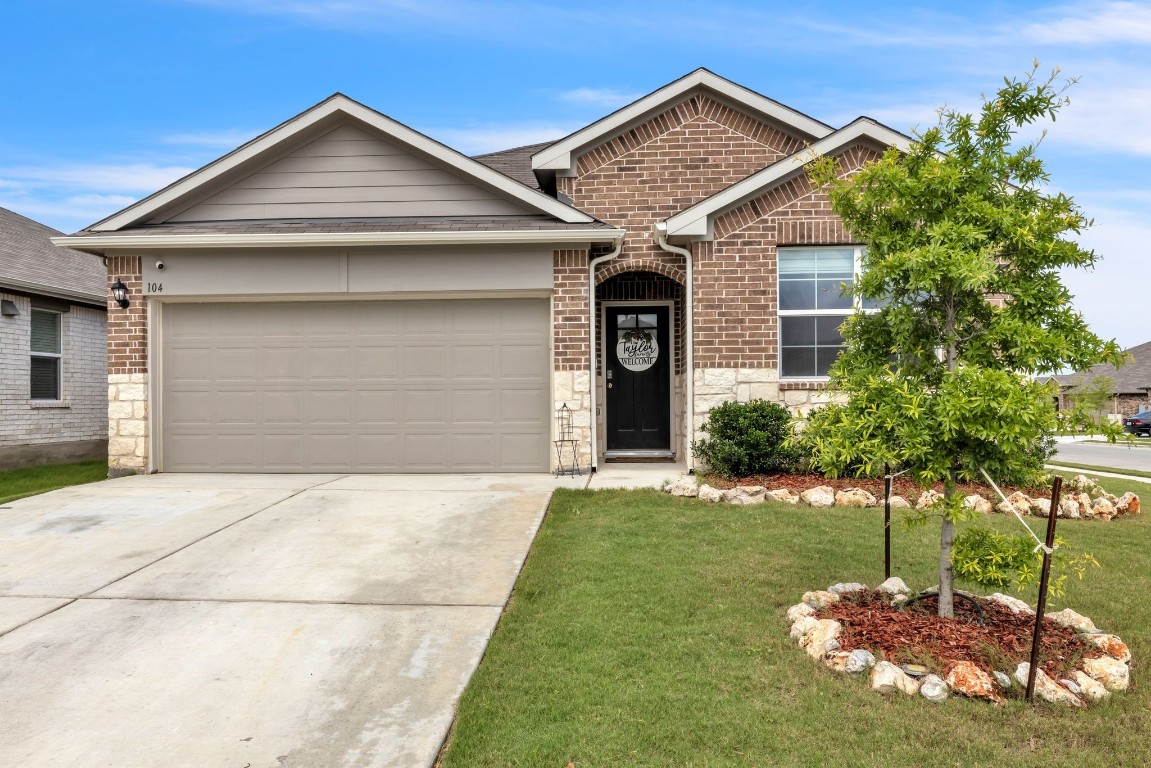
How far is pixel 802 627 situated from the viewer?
13.5ft

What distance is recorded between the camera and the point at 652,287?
11.7 metres

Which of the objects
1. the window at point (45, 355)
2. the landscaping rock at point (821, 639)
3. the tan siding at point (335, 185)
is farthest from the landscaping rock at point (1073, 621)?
the window at point (45, 355)

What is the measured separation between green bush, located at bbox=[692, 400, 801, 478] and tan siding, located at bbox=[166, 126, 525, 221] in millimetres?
5019

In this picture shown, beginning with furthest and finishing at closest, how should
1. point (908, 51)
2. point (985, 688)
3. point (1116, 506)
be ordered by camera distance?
point (908, 51) → point (1116, 506) → point (985, 688)

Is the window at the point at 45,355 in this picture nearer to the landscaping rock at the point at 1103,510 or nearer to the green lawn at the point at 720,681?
the green lawn at the point at 720,681

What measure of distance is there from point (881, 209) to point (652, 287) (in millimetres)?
7475

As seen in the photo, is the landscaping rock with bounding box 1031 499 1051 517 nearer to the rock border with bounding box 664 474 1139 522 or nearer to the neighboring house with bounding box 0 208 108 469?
the rock border with bounding box 664 474 1139 522

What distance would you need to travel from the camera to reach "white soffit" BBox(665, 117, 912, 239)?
369 inches

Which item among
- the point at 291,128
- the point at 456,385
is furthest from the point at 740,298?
the point at 291,128

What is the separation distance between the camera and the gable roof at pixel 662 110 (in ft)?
35.7

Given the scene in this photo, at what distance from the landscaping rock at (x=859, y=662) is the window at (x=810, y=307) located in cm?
643

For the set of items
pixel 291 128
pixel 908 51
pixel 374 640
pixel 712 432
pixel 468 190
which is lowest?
pixel 374 640

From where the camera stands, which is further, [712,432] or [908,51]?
[908,51]

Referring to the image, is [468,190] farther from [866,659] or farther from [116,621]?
[866,659]
